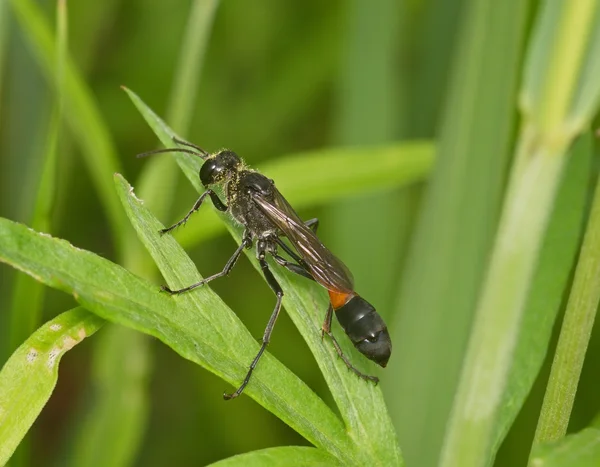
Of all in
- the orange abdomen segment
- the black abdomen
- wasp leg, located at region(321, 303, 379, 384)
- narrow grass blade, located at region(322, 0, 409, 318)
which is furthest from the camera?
narrow grass blade, located at region(322, 0, 409, 318)

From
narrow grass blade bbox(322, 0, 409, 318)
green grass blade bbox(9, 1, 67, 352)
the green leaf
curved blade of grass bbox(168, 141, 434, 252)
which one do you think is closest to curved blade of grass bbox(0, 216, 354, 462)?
the green leaf

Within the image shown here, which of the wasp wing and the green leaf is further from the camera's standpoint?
the wasp wing

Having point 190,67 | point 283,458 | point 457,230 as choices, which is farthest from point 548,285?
point 190,67

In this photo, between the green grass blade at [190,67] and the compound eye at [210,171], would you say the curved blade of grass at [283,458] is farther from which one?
the green grass blade at [190,67]

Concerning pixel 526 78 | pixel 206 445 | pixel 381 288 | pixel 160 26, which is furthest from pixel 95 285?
pixel 160 26

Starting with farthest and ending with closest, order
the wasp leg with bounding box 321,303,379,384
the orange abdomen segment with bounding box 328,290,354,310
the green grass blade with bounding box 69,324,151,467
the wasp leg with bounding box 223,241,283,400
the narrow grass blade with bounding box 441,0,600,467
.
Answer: the green grass blade with bounding box 69,324,151,467
the orange abdomen segment with bounding box 328,290,354,310
the wasp leg with bounding box 321,303,379,384
the wasp leg with bounding box 223,241,283,400
the narrow grass blade with bounding box 441,0,600,467

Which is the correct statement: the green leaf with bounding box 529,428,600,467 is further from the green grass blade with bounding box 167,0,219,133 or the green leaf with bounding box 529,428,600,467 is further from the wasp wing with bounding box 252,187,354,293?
the green grass blade with bounding box 167,0,219,133
